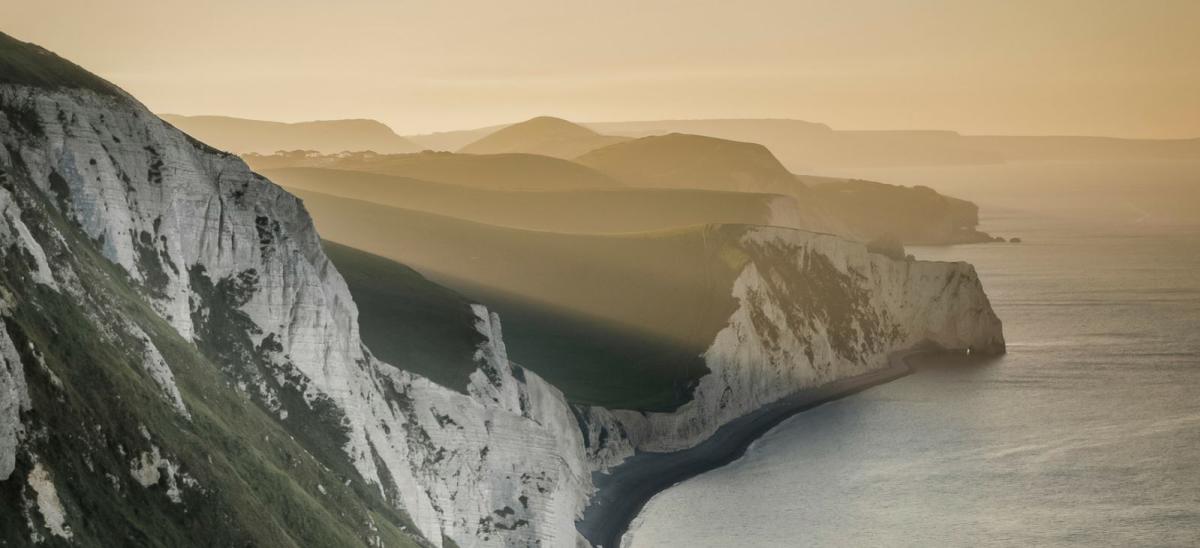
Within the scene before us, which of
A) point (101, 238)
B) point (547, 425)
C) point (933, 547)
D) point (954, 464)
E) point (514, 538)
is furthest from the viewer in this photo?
point (954, 464)

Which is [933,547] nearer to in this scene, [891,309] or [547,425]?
[547,425]

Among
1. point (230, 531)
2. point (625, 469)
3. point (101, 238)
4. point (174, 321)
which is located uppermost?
point (101, 238)

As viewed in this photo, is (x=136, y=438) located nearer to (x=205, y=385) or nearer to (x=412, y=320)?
(x=205, y=385)

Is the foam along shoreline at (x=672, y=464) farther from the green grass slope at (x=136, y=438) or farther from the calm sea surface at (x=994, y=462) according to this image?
the green grass slope at (x=136, y=438)

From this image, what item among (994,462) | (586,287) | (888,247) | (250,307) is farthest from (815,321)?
(250,307)

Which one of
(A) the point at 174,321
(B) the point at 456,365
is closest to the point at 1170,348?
(B) the point at 456,365

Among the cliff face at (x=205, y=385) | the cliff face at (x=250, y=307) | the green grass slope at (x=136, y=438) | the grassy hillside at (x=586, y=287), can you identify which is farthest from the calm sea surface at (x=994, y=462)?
the green grass slope at (x=136, y=438)
